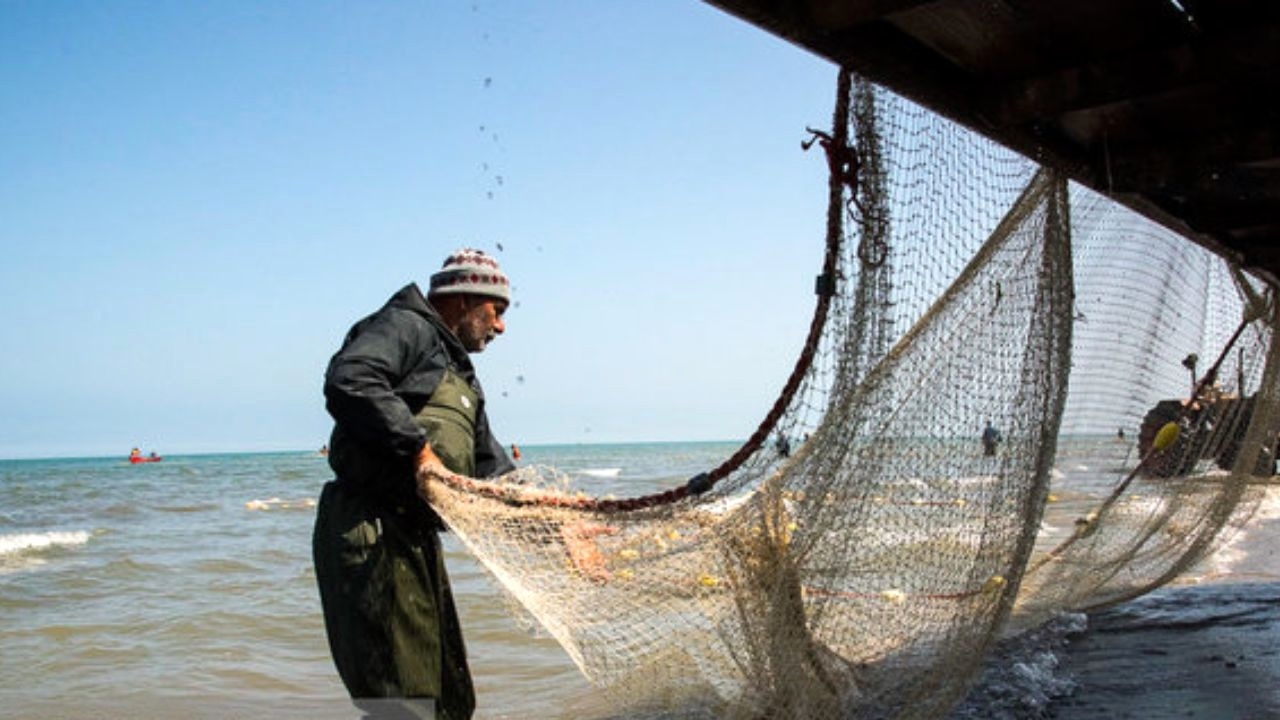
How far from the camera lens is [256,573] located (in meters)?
9.77

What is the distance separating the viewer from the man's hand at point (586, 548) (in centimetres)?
280

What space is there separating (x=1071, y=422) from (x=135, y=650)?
624 centimetres

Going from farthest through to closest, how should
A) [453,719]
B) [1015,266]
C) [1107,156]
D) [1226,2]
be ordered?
1. [1107,156]
2. [1015,266]
3. [453,719]
4. [1226,2]

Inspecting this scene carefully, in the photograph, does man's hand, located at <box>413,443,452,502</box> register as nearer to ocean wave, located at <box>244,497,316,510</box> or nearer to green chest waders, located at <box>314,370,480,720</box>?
green chest waders, located at <box>314,370,480,720</box>

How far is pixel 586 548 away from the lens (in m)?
2.88

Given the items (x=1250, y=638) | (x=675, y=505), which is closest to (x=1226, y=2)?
(x=675, y=505)

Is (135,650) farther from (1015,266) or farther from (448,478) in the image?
(1015,266)

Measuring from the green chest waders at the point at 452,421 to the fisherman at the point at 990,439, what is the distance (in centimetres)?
163

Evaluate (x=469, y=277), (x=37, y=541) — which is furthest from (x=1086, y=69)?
(x=37, y=541)

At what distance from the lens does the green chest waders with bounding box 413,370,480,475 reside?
2.74 metres

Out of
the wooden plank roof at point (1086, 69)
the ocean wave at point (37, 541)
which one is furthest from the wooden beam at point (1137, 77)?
the ocean wave at point (37, 541)

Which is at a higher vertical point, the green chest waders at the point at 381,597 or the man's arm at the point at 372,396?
the man's arm at the point at 372,396

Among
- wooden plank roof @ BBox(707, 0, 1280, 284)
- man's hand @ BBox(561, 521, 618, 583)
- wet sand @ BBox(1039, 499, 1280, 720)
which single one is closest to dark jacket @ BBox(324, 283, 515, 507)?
man's hand @ BBox(561, 521, 618, 583)

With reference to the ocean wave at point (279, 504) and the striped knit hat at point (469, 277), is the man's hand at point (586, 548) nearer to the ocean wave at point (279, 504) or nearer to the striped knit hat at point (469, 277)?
→ the striped knit hat at point (469, 277)
